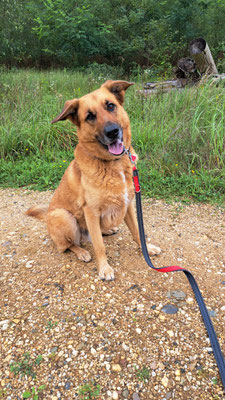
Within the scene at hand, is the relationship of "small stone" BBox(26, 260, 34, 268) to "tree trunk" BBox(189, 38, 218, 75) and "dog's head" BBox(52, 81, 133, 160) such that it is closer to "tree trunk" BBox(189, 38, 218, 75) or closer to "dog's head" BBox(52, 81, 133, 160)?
"dog's head" BBox(52, 81, 133, 160)

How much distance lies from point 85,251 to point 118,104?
144 centimetres

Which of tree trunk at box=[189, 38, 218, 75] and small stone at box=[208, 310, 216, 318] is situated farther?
tree trunk at box=[189, 38, 218, 75]

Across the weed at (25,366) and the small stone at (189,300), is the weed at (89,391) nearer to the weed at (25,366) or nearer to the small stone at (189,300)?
the weed at (25,366)

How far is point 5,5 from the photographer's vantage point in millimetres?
7539

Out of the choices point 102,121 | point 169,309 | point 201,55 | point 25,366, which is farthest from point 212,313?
point 201,55

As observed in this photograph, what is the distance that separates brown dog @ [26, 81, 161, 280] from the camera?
208cm

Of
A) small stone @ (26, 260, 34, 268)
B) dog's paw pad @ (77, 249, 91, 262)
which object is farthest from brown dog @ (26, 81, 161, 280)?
small stone @ (26, 260, 34, 268)

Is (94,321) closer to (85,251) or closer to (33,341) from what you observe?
(33,341)

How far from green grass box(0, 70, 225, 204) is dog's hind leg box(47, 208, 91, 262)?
1.52 m

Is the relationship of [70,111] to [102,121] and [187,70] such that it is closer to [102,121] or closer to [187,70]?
[102,121]

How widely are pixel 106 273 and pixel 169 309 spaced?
61 centimetres

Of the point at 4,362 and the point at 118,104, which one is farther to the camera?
the point at 118,104

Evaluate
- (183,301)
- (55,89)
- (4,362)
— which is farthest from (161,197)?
(55,89)

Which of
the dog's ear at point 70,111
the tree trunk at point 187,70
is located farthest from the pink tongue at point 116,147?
the tree trunk at point 187,70
